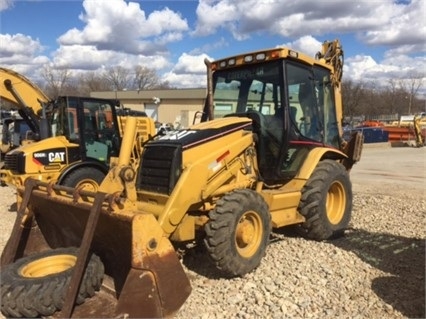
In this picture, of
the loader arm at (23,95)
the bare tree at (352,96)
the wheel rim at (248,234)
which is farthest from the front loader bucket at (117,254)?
the bare tree at (352,96)

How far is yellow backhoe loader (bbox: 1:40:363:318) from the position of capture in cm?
381

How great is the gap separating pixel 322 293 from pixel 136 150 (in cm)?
538

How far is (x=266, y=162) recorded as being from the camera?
5.90 meters

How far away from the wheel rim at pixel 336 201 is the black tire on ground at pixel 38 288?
11.9 feet

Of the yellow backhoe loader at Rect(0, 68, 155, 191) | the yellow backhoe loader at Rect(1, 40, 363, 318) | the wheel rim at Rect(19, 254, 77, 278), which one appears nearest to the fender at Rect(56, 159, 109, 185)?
the yellow backhoe loader at Rect(0, 68, 155, 191)

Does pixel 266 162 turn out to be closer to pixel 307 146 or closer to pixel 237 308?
pixel 307 146

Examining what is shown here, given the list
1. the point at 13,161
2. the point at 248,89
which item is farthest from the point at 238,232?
the point at 13,161

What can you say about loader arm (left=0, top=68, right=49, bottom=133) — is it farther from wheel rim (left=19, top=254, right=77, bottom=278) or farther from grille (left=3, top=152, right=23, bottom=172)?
wheel rim (left=19, top=254, right=77, bottom=278)

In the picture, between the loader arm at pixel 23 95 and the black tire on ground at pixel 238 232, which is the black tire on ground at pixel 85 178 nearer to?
the loader arm at pixel 23 95

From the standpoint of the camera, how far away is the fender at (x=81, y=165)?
830 cm

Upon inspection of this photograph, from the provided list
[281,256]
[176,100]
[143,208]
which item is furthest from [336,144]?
[176,100]

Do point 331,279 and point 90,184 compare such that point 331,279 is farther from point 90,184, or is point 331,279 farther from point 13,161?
point 13,161

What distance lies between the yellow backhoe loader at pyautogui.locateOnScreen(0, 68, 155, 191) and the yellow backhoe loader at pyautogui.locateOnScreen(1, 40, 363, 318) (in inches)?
116

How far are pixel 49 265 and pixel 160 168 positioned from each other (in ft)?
4.83
